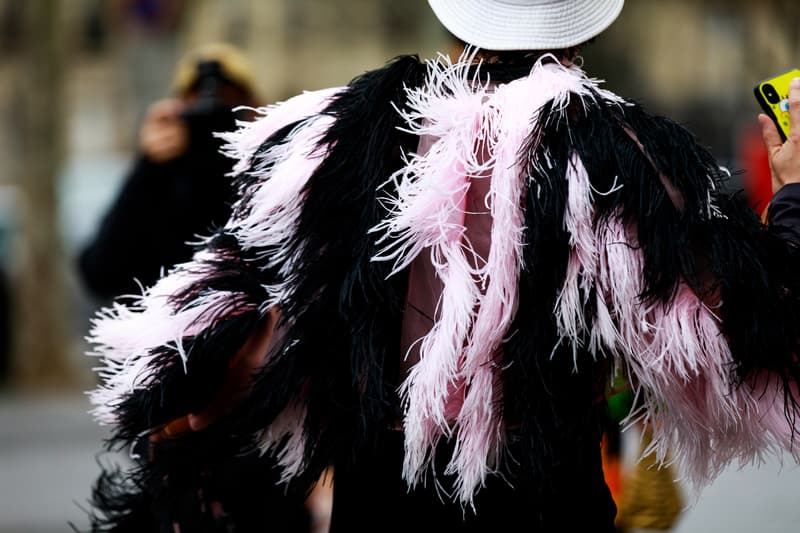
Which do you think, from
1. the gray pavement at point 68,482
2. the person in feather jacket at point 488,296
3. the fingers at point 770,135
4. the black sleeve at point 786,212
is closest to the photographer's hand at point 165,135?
the gray pavement at point 68,482

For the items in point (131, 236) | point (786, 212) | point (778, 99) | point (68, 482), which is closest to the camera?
point (786, 212)

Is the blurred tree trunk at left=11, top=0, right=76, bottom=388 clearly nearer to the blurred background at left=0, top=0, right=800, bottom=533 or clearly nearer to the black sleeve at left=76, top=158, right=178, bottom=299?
the blurred background at left=0, top=0, right=800, bottom=533

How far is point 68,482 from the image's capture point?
775 cm

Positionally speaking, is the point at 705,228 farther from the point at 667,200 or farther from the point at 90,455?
the point at 90,455

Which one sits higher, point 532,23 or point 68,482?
point 532,23

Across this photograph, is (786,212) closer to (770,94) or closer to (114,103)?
(770,94)

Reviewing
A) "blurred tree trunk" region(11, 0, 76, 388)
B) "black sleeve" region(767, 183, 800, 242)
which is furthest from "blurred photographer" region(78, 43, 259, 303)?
"blurred tree trunk" region(11, 0, 76, 388)

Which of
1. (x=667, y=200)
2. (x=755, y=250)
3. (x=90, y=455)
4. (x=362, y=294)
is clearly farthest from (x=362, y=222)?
(x=90, y=455)


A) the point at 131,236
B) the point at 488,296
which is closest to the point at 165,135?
the point at 131,236

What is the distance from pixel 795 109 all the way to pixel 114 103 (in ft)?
85.0

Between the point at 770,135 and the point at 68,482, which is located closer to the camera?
the point at 770,135

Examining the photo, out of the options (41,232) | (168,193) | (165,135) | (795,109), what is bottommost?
(795,109)

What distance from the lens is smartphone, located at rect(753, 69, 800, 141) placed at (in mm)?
2104

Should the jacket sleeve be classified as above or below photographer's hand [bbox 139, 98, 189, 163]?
below
